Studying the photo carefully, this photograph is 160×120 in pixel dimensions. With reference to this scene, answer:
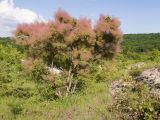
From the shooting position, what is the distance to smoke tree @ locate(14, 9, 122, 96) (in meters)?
16.0

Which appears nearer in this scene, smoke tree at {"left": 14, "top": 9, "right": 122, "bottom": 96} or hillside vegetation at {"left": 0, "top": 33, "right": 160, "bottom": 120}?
hillside vegetation at {"left": 0, "top": 33, "right": 160, "bottom": 120}

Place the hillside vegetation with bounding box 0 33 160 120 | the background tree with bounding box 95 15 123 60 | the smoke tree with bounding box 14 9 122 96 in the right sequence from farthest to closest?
the background tree with bounding box 95 15 123 60, the smoke tree with bounding box 14 9 122 96, the hillside vegetation with bounding box 0 33 160 120

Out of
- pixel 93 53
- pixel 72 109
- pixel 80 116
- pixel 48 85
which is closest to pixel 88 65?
pixel 93 53

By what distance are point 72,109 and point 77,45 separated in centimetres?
389

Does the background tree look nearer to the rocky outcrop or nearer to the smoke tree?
the smoke tree

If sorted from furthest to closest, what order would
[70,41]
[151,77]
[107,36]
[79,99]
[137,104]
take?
[151,77] < [107,36] < [70,41] < [79,99] < [137,104]

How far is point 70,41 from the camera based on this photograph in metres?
15.9

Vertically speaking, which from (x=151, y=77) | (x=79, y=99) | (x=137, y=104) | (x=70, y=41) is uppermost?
(x=70, y=41)

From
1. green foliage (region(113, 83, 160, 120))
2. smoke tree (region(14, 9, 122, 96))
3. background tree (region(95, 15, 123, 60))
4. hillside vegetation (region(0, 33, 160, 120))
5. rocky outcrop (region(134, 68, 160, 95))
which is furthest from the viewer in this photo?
background tree (region(95, 15, 123, 60))

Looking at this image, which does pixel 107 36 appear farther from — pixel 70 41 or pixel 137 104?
pixel 137 104

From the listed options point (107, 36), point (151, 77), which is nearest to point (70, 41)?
point (107, 36)

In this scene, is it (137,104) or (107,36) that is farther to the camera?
(107,36)

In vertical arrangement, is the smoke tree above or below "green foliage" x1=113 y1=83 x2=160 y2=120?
above

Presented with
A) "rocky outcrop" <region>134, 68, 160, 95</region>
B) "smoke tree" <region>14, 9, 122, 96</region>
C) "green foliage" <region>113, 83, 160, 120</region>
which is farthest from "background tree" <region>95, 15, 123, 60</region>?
"green foliage" <region>113, 83, 160, 120</region>
